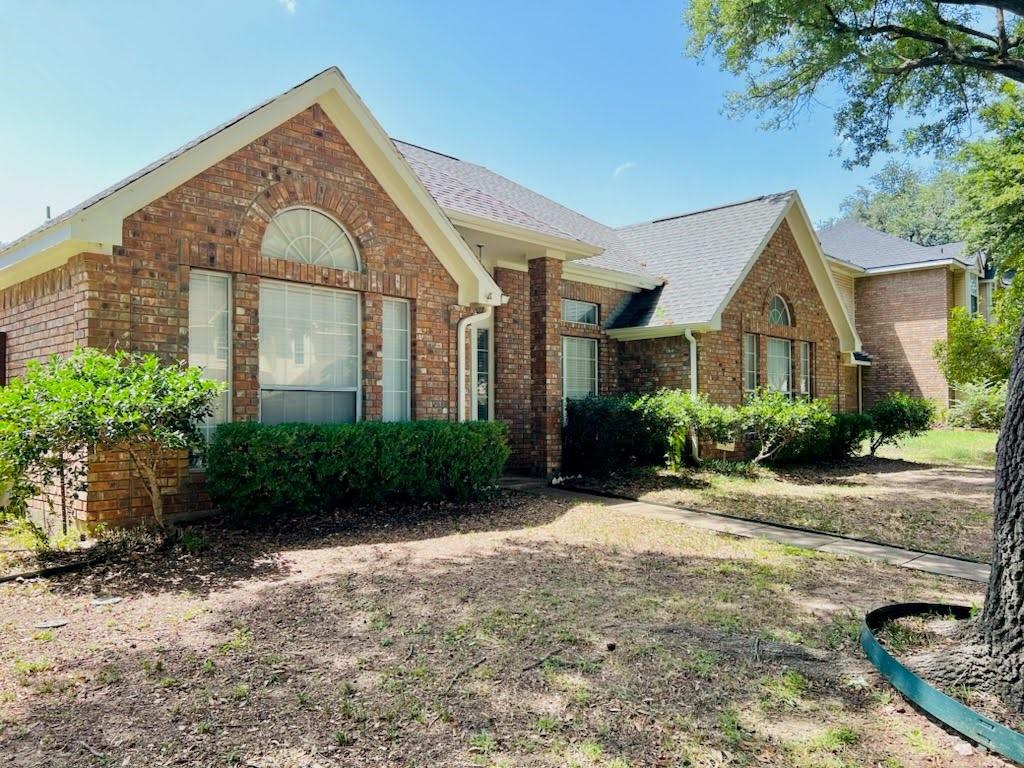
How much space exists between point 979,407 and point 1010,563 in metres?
23.8

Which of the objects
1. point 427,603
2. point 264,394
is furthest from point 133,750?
point 264,394

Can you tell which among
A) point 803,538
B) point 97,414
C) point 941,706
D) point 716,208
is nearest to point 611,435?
point 803,538

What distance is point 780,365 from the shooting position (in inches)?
656

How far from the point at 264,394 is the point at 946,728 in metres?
7.36

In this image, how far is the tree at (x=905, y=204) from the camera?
5334cm

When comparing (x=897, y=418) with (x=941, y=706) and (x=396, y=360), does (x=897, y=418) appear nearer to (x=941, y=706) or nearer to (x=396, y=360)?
(x=396, y=360)

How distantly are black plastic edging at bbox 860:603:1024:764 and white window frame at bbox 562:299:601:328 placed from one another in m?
10.2

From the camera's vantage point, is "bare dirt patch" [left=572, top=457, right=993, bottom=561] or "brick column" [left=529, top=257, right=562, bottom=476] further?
"brick column" [left=529, top=257, right=562, bottom=476]

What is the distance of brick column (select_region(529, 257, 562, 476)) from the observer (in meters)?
12.3

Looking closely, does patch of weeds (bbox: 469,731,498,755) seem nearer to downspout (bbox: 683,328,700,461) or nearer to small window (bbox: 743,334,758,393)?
downspout (bbox: 683,328,700,461)

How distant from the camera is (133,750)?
286 centimetres

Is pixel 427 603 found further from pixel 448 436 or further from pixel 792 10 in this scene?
pixel 792 10

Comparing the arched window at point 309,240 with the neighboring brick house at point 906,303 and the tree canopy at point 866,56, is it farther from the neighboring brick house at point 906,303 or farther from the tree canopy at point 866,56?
the neighboring brick house at point 906,303

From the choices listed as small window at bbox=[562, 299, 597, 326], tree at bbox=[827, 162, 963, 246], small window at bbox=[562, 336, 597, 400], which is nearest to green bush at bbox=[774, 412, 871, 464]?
small window at bbox=[562, 336, 597, 400]
